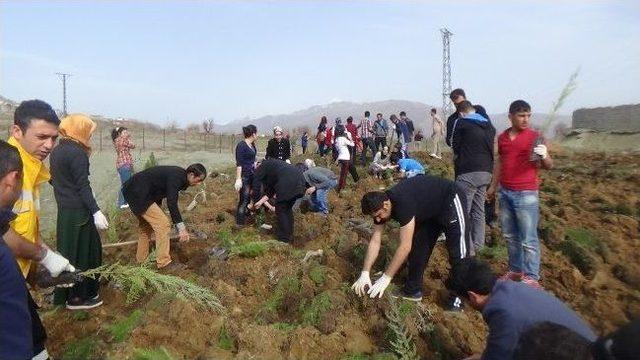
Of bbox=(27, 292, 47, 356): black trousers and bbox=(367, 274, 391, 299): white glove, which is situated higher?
bbox=(27, 292, 47, 356): black trousers

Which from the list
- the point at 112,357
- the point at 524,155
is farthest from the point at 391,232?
the point at 112,357

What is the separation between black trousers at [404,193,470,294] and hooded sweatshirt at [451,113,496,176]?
0.94 meters

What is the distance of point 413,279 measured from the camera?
4133mm

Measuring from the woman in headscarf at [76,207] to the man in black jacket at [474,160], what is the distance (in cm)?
354

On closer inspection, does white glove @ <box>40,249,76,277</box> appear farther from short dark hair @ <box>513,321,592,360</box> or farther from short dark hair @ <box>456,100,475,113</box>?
short dark hair @ <box>456,100,475,113</box>

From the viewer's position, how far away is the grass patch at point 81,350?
336 centimetres

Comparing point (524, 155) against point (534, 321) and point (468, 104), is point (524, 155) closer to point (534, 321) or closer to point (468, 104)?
point (468, 104)

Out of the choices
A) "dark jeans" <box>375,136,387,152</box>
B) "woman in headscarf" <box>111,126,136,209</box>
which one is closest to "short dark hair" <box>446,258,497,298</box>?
"woman in headscarf" <box>111,126,136,209</box>

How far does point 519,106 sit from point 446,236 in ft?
4.46

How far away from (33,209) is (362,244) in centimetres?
331

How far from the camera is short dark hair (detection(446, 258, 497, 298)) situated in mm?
2578

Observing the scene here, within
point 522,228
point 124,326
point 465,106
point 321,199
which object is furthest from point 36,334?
point 321,199

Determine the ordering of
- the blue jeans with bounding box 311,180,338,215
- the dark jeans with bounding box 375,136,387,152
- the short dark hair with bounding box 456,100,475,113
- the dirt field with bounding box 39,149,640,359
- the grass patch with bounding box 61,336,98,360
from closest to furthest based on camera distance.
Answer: the grass patch with bounding box 61,336,98,360, the dirt field with bounding box 39,149,640,359, the short dark hair with bounding box 456,100,475,113, the blue jeans with bounding box 311,180,338,215, the dark jeans with bounding box 375,136,387,152

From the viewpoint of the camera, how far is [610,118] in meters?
19.0
